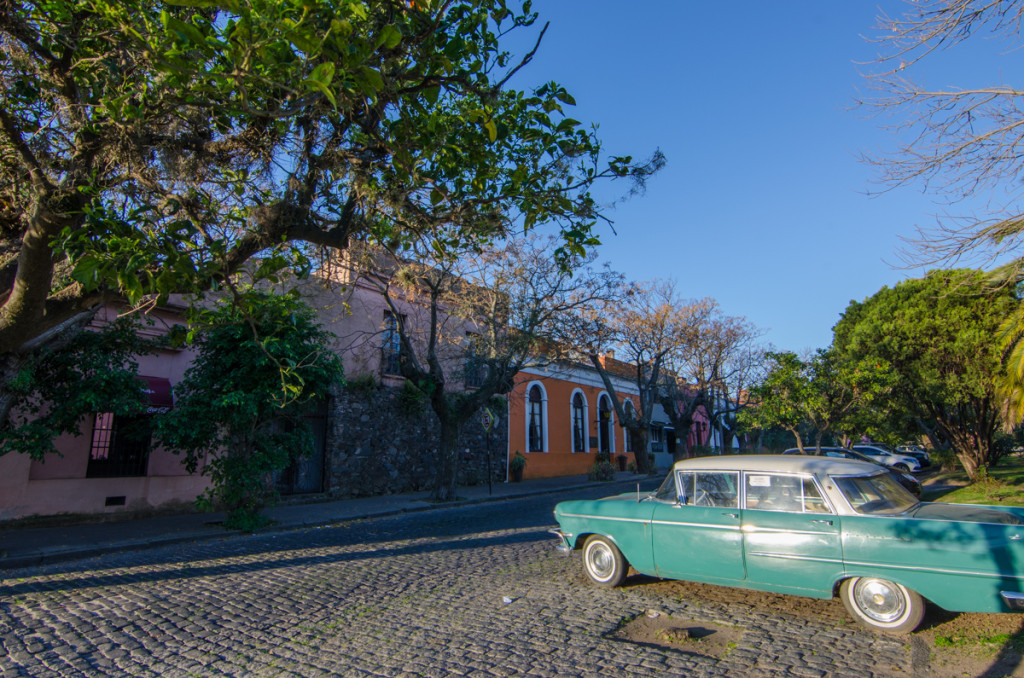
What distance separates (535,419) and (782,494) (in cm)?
1878

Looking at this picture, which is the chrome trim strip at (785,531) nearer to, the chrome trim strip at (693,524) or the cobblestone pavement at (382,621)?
the chrome trim strip at (693,524)

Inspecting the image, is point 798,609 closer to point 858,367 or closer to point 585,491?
point 858,367

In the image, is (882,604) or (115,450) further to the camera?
(115,450)

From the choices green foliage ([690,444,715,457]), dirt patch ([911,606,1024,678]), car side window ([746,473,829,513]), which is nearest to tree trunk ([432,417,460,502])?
car side window ([746,473,829,513])

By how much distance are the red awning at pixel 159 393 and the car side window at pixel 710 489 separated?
10429 millimetres

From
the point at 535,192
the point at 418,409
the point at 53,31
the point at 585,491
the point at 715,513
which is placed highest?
the point at 53,31

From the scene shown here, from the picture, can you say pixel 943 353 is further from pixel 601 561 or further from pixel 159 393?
pixel 159 393

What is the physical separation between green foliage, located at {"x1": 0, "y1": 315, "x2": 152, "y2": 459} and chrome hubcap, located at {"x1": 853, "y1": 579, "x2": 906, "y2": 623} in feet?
35.3

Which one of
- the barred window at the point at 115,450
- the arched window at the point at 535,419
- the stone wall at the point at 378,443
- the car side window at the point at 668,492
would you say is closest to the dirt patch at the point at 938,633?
the car side window at the point at 668,492

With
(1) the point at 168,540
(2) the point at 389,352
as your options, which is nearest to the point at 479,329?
(2) the point at 389,352

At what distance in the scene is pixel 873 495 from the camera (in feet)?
16.2

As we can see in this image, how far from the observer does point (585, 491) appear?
1859 centimetres

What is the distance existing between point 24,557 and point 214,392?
346 cm

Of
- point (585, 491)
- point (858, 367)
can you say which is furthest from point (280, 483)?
point (858, 367)
